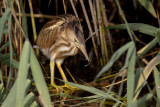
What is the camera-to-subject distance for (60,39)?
2.79 metres

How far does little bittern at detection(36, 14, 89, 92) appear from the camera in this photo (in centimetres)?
266

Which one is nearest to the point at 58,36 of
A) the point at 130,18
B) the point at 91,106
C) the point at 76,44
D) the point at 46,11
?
the point at 76,44

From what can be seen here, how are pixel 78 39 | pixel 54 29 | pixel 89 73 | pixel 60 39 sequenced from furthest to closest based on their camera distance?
pixel 89 73 → pixel 54 29 → pixel 60 39 → pixel 78 39

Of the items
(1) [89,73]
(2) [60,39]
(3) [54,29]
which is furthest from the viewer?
(1) [89,73]

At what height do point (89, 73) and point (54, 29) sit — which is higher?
point (54, 29)

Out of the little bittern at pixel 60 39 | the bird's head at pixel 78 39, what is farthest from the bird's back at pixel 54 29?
the bird's head at pixel 78 39

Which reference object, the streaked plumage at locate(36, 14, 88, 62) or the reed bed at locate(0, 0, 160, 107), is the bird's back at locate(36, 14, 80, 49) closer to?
the streaked plumage at locate(36, 14, 88, 62)

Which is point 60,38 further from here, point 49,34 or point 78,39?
point 78,39

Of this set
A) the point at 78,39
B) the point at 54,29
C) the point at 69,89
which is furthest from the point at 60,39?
the point at 69,89

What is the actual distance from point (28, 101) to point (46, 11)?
2988 millimetres

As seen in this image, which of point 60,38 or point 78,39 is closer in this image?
point 78,39

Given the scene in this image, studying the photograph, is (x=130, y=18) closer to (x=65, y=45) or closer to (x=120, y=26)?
(x=65, y=45)

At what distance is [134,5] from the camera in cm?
400

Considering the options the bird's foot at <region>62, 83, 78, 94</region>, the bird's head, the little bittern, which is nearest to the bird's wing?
the little bittern
